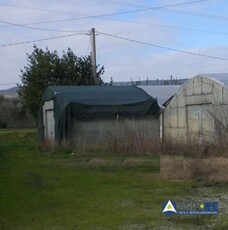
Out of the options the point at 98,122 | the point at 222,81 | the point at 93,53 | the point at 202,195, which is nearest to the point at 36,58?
the point at 93,53

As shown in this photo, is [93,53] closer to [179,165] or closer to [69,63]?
[69,63]

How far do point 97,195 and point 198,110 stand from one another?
12805 millimetres

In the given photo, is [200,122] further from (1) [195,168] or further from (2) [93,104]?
(1) [195,168]

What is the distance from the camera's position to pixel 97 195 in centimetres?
1302

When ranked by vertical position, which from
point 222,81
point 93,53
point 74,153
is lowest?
point 74,153

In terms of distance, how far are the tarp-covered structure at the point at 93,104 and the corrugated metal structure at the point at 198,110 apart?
2088 mm

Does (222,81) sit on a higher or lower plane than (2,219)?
higher

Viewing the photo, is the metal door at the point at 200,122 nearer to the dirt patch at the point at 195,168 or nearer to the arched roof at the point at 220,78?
the arched roof at the point at 220,78

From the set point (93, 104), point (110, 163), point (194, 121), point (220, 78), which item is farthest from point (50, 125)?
point (110, 163)

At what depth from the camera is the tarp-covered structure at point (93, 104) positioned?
2905 cm

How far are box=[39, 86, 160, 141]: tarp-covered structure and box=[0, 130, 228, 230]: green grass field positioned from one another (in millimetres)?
7296

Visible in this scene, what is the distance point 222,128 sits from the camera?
64.4 feet

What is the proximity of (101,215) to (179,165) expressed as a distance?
6.34 meters

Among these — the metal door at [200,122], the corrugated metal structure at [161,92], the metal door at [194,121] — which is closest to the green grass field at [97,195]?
the metal door at [200,122]
